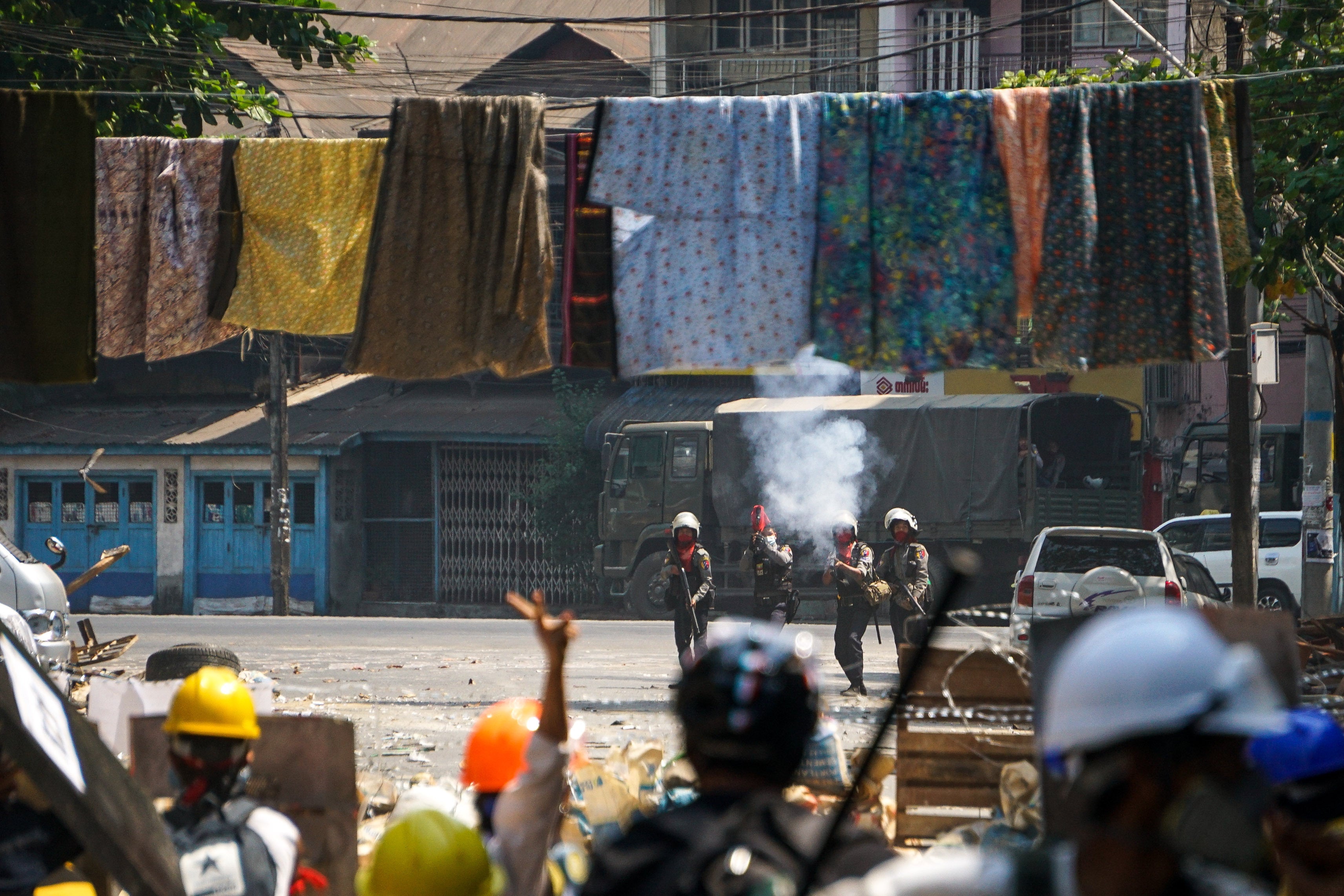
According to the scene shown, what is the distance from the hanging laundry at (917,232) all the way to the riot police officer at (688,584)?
227 inches

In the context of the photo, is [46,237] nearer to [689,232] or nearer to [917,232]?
[689,232]

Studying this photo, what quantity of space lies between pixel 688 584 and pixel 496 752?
8264 mm

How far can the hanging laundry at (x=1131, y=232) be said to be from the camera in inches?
219

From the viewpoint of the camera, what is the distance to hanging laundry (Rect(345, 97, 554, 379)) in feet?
19.8

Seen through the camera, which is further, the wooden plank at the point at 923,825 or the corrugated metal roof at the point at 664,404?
the corrugated metal roof at the point at 664,404

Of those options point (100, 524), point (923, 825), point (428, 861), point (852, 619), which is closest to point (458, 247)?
point (923, 825)

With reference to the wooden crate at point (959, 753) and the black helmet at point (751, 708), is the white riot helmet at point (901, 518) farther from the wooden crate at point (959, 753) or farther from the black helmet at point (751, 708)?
the black helmet at point (751, 708)

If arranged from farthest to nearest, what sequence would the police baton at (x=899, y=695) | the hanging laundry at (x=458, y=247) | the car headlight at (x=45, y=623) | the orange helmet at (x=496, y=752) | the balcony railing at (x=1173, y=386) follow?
the balcony railing at (x=1173, y=386)
the car headlight at (x=45, y=623)
the hanging laundry at (x=458, y=247)
the orange helmet at (x=496, y=752)
the police baton at (x=899, y=695)

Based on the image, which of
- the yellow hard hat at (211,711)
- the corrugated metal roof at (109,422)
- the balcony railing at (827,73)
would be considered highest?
the balcony railing at (827,73)

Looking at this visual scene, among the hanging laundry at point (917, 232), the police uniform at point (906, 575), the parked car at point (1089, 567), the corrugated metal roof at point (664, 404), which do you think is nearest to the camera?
the hanging laundry at point (917, 232)

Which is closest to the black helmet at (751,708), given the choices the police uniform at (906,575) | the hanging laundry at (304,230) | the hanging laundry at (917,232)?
the hanging laundry at (917,232)

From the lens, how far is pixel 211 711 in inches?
120

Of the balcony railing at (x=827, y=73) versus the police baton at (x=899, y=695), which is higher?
the balcony railing at (x=827, y=73)

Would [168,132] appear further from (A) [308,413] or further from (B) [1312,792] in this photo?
(A) [308,413]
